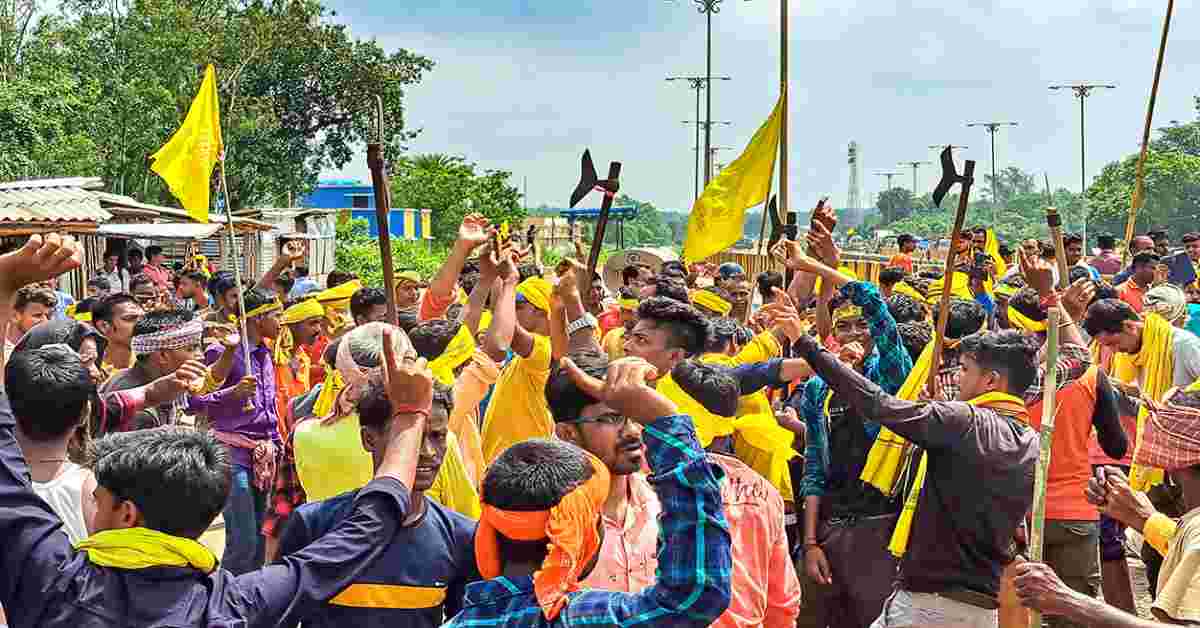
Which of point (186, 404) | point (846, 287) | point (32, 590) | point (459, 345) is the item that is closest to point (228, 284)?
point (186, 404)

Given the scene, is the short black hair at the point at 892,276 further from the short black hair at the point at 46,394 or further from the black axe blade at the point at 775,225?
the short black hair at the point at 46,394

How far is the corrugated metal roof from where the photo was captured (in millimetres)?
15672

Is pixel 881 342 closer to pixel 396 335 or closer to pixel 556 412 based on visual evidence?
pixel 556 412

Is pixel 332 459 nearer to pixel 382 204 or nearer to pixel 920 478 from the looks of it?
pixel 382 204

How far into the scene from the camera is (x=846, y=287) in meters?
5.16

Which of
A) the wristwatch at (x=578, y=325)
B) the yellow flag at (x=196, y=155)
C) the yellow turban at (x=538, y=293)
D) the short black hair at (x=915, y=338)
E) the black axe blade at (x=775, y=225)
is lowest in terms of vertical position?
the short black hair at (x=915, y=338)

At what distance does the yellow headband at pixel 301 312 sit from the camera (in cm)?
746

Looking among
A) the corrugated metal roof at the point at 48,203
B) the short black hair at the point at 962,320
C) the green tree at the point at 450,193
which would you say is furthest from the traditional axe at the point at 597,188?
the green tree at the point at 450,193

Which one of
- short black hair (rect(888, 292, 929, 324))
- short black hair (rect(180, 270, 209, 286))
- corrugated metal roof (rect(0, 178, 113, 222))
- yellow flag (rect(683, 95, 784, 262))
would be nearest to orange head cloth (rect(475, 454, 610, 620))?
short black hair (rect(888, 292, 929, 324))

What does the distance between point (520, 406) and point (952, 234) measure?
6.82ft

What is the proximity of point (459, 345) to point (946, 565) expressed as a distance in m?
2.06

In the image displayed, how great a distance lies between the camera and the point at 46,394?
11.8ft

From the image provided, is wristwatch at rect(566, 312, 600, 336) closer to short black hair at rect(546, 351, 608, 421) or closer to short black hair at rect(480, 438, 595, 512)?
short black hair at rect(546, 351, 608, 421)

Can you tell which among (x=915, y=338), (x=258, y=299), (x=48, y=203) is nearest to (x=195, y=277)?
(x=258, y=299)
